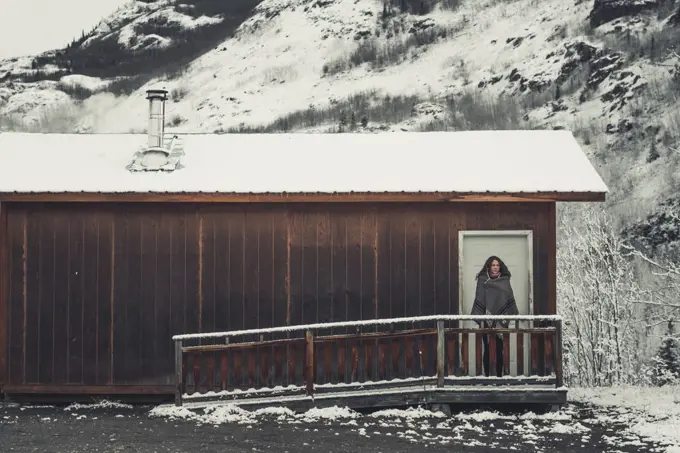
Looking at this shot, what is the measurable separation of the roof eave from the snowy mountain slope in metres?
55.0

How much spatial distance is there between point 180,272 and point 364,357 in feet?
8.93

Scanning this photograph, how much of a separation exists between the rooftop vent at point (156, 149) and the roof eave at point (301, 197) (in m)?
0.78

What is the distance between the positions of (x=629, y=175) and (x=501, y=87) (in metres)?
57.2

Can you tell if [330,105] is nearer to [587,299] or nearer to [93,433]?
[587,299]

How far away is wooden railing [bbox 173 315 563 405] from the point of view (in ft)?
35.1

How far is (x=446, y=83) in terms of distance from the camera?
143 metres

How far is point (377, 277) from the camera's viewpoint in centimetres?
1186

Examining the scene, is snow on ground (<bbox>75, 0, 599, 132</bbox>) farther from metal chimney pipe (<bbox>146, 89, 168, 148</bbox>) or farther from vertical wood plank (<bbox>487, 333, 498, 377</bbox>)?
vertical wood plank (<bbox>487, 333, 498, 377</bbox>)

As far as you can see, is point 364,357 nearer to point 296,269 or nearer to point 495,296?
point 296,269

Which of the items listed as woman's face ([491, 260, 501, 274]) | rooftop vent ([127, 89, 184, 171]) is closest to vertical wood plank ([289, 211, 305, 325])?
rooftop vent ([127, 89, 184, 171])

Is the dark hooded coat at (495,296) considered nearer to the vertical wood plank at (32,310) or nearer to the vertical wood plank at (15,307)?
the vertical wood plank at (32,310)

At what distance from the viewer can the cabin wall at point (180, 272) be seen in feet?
38.9

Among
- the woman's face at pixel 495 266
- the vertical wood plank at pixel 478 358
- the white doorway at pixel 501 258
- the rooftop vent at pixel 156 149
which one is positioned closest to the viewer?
the vertical wood plank at pixel 478 358

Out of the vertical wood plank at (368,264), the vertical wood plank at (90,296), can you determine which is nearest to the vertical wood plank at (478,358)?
the vertical wood plank at (368,264)
